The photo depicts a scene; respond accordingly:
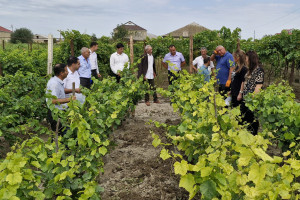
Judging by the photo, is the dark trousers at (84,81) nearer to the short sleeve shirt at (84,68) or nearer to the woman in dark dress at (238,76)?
the short sleeve shirt at (84,68)

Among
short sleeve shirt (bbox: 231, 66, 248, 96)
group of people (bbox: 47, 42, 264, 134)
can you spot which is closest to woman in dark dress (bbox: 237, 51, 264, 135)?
group of people (bbox: 47, 42, 264, 134)

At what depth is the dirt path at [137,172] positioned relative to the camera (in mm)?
3686

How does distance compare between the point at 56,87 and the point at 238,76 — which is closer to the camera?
the point at 56,87

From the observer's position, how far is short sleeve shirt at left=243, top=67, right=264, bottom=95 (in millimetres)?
4543

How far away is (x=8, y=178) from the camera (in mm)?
1730

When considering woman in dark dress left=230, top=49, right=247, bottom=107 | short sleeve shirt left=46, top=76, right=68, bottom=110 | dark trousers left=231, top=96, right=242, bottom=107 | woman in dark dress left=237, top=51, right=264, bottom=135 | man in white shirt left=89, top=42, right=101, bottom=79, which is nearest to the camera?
short sleeve shirt left=46, top=76, right=68, bottom=110

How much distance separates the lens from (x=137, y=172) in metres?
4.31

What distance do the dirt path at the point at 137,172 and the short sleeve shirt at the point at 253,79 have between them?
190cm

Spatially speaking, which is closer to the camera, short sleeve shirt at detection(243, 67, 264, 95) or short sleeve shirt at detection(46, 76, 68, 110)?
short sleeve shirt at detection(46, 76, 68, 110)

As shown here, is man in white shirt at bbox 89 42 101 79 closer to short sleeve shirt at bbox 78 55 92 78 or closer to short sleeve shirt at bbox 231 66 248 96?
short sleeve shirt at bbox 78 55 92 78

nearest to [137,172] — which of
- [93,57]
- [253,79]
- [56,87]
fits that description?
[56,87]

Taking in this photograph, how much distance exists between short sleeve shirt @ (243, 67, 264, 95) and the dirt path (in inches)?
74.7

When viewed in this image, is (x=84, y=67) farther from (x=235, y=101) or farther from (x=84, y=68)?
(x=235, y=101)

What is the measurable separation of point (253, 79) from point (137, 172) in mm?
2488
